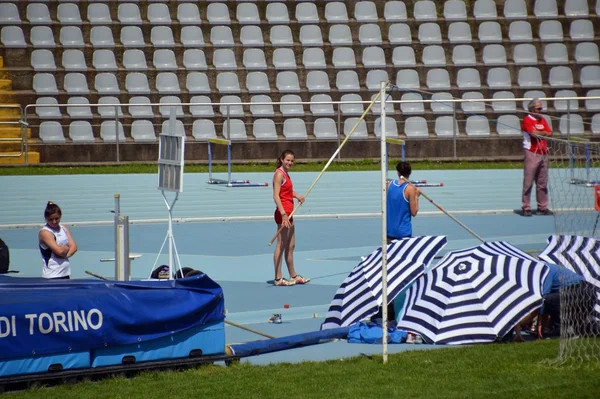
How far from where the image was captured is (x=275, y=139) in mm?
22656

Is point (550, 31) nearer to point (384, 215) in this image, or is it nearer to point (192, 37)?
point (192, 37)

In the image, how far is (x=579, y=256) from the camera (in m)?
10.1

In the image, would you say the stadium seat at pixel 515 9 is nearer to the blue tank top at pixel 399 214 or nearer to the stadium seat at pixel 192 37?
the stadium seat at pixel 192 37

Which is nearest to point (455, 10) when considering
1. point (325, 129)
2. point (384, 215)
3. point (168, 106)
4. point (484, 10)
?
point (484, 10)

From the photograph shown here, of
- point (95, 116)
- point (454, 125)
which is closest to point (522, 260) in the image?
point (454, 125)

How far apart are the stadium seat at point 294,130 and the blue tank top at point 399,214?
1118 cm

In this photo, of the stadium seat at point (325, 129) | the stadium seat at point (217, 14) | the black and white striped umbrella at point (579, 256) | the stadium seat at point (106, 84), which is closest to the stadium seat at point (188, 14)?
the stadium seat at point (217, 14)

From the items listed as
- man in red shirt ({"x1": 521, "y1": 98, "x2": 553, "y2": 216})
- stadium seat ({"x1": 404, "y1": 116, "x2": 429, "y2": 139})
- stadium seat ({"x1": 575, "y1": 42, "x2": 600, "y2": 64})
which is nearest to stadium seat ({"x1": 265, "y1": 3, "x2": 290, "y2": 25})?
stadium seat ({"x1": 404, "y1": 116, "x2": 429, "y2": 139})

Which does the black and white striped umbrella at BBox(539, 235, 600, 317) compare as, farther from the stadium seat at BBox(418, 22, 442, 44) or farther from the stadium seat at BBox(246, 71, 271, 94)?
the stadium seat at BBox(418, 22, 442, 44)

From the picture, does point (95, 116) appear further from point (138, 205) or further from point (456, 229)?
point (456, 229)

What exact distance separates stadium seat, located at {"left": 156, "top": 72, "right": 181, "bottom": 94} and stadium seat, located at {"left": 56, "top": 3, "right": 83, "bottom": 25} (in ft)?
8.27

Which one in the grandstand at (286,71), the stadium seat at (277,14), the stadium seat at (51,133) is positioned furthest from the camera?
the stadium seat at (277,14)

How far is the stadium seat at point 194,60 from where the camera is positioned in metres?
24.1

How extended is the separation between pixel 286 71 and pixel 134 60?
12.1 ft
